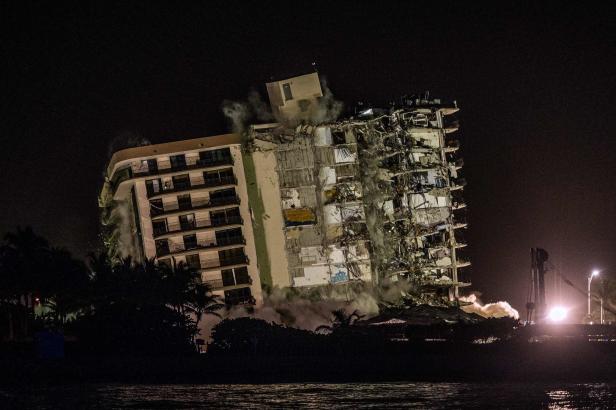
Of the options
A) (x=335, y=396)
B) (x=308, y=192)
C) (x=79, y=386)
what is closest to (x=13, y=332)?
(x=79, y=386)

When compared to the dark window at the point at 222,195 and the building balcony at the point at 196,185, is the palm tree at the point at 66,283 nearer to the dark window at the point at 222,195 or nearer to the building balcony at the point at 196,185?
the building balcony at the point at 196,185

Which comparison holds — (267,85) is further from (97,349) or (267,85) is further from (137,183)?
(97,349)

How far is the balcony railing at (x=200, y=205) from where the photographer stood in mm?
104875

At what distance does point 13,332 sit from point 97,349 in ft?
45.9

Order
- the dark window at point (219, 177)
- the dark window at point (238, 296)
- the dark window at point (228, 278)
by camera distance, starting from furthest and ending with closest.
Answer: the dark window at point (219, 177)
the dark window at point (228, 278)
the dark window at point (238, 296)

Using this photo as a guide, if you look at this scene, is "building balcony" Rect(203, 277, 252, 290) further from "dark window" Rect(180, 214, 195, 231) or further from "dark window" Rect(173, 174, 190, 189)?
"dark window" Rect(173, 174, 190, 189)

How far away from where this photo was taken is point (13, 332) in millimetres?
70750

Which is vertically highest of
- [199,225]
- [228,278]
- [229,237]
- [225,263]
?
[199,225]

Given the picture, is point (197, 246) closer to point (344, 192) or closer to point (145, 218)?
point (145, 218)

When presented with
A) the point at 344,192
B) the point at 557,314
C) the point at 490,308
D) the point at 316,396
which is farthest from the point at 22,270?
the point at 557,314

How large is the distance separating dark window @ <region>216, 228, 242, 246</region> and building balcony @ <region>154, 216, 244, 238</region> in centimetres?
86

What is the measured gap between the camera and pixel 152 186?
4171 inches

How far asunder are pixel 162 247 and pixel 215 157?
9.92 m

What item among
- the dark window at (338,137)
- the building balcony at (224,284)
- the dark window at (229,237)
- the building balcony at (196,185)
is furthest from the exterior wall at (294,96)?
the building balcony at (224,284)
